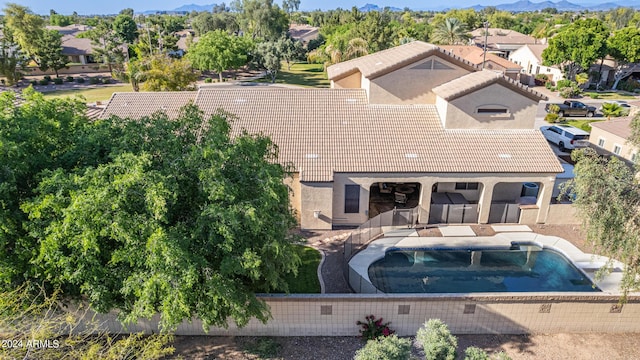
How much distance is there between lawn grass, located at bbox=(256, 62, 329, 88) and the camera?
72125 mm

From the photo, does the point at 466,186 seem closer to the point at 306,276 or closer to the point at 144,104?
the point at 306,276

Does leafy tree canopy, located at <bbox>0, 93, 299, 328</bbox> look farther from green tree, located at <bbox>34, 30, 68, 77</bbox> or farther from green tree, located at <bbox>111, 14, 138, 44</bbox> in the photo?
green tree, located at <bbox>111, 14, 138, 44</bbox>

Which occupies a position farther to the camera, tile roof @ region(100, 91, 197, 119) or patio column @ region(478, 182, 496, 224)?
tile roof @ region(100, 91, 197, 119)

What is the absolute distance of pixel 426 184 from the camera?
22609 mm

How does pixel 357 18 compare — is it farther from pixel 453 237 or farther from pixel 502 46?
pixel 453 237

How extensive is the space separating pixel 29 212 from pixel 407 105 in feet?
70.9

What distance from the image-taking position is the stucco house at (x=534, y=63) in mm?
70756

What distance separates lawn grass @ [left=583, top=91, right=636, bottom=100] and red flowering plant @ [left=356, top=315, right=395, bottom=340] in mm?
61619

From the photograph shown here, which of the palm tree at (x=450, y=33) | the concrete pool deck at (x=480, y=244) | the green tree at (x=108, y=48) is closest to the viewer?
the concrete pool deck at (x=480, y=244)

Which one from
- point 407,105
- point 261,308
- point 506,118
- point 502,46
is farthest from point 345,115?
point 502,46

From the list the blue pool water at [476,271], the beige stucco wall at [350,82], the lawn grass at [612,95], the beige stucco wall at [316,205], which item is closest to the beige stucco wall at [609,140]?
the blue pool water at [476,271]

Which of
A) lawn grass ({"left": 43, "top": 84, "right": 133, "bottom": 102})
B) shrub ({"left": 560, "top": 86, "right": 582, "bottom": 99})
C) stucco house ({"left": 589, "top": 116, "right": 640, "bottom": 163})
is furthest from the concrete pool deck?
lawn grass ({"left": 43, "top": 84, "right": 133, "bottom": 102})

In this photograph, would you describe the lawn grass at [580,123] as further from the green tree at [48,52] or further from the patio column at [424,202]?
the green tree at [48,52]

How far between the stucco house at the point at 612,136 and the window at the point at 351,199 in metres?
23.8
